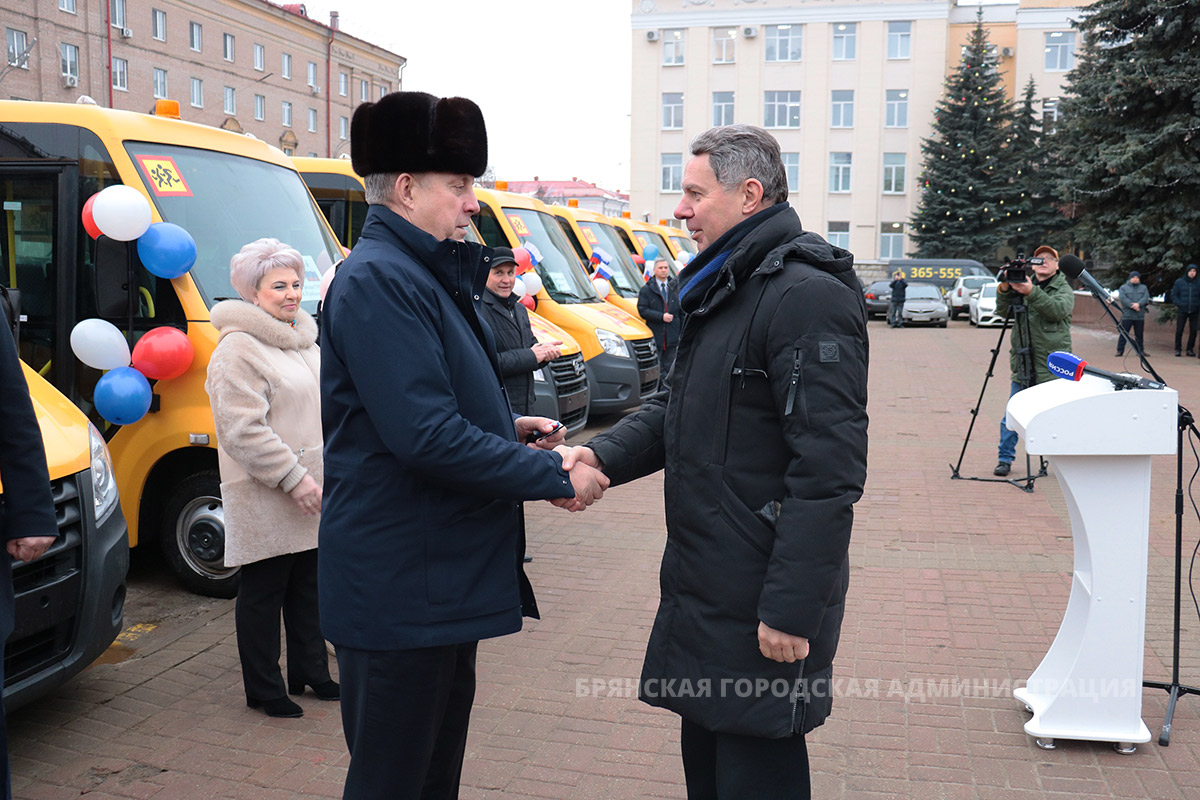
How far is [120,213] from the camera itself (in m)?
5.23

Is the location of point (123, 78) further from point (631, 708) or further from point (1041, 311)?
point (631, 708)

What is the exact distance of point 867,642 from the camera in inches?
203

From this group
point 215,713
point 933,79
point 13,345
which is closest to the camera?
point 13,345

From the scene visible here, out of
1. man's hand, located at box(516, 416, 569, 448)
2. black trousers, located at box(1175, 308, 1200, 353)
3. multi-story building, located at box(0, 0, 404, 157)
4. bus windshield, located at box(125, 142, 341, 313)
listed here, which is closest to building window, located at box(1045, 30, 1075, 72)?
multi-story building, located at box(0, 0, 404, 157)

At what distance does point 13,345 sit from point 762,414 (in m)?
1.92

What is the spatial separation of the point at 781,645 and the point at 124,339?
4.22 meters

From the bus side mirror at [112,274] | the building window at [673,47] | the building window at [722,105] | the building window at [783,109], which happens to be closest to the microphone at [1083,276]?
the bus side mirror at [112,274]

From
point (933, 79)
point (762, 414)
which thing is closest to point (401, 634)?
point (762, 414)

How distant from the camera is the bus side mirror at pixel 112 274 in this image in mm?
5379

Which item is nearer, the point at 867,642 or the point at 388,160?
the point at 388,160

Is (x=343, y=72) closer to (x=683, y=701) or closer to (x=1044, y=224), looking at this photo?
(x=1044, y=224)

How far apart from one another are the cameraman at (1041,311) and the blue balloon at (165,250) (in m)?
5.91

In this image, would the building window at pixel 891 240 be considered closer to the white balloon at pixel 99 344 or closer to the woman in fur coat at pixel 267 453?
the white balloon at pixel 99 344

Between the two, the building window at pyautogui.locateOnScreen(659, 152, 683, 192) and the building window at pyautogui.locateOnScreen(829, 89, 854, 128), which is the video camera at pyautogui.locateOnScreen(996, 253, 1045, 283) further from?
the building window at pyautogui.locateOnScreen(829, 89, 854, 128)
